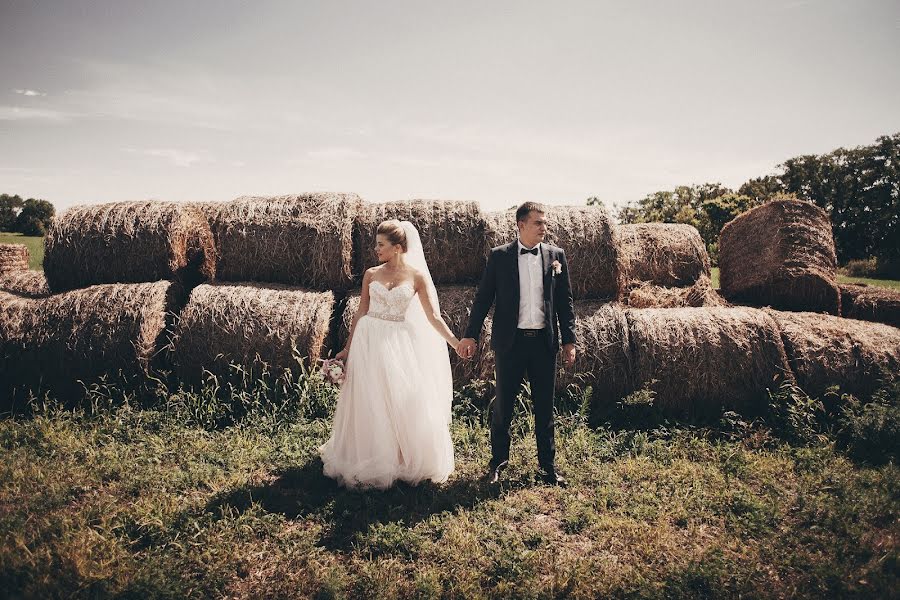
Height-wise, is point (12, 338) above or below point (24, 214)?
below

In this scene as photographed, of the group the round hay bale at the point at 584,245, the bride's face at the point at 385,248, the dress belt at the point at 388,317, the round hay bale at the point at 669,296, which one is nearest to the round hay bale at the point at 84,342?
the dress belt at the point at 388,317

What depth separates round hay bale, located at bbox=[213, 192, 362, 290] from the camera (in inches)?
282

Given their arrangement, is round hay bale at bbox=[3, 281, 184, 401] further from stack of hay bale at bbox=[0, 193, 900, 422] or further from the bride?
the bride

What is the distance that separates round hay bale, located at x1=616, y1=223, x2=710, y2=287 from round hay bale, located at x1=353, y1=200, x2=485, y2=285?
3007 mm

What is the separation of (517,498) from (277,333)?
388 centimetres

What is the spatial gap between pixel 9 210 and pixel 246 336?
71239mm

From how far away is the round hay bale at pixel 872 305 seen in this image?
7.76 meters

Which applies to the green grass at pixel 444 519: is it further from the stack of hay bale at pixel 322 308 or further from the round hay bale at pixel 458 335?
Answer: the round hay bale at pixel 458 335

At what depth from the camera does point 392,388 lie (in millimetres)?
4938

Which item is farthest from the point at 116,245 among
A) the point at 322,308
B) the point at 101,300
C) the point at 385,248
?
the point at 385,248

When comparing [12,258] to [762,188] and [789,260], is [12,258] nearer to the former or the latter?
[789,260]

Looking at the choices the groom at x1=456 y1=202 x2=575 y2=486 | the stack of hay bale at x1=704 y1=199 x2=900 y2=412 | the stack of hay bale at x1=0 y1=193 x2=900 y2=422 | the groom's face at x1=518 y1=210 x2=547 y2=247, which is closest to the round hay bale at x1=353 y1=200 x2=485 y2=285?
the stack of hay bale at x1=0 y1=193 x2=900 y2=422

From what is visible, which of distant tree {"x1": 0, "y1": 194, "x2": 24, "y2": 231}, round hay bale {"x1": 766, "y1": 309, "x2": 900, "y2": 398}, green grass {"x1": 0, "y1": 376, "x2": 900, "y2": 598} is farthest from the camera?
distant tree {"x1": 0, "y1": 194, "x2": 24, "y2": 231}

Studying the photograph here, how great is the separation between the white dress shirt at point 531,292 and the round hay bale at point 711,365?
2.49m
